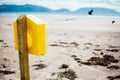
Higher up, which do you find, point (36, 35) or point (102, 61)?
point (36, 35)

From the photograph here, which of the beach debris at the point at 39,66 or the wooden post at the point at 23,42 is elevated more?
the wooden post at the point at 23,42

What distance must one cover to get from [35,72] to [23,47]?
5.88m

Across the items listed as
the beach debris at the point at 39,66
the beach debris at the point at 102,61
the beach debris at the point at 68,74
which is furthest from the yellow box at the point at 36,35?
the beach debris at the point at 102,61

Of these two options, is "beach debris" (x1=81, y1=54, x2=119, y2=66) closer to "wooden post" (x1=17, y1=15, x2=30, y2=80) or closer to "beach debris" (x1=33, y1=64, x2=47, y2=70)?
"beach debris" (x1=33, y1=64, x2=47, y2=70)

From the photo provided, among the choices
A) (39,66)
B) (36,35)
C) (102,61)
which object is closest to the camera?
(36,35)

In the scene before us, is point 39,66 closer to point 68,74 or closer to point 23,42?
point 68,74

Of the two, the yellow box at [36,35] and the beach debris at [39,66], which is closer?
the yellow box at [36,35]

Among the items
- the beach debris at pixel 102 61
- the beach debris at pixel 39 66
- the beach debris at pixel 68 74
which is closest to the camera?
the beach debris at pixel 68 74

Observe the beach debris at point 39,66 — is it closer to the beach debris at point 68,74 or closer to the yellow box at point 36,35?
the beach debris at point 68,74

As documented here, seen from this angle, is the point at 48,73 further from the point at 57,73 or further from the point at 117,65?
the point at 117,65

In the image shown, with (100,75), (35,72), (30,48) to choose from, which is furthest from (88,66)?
(30,48)

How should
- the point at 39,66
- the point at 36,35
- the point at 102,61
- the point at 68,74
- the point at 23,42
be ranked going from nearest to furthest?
the point at 36,35 → the point at 23,42 → the point at 68,74 → the point at 39,66 → the point at 102,61

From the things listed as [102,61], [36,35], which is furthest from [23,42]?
[102,61]

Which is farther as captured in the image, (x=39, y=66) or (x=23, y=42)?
(x=39, y=66)
